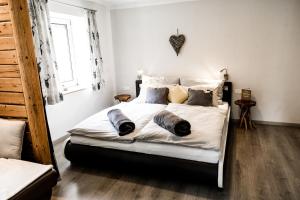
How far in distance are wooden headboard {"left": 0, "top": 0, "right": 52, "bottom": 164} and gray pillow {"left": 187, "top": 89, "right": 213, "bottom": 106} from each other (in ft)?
7.50

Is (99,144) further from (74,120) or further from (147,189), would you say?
(74,120)

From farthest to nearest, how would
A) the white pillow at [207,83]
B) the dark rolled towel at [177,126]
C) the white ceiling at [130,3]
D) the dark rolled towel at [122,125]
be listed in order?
the white ceiling at [130,3] → the white pillow at [207,83] → the dark rolled towel at [122,125] → the dark rolled towel at [177,126]

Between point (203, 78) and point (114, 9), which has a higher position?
point (114, 9)

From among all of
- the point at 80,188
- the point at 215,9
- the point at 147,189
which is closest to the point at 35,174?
the point at 80,188

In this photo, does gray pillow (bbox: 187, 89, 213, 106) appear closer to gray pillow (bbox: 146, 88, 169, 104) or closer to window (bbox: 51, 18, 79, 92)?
gray pillow (bbox: 146, 88, 169, 104)

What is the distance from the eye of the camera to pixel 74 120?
13.2 feet

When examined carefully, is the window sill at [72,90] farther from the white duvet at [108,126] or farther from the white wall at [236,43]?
the white wall at [236,43]

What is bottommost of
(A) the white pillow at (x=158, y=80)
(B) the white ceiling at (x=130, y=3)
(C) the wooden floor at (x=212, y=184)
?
(C) the wooden floor at (x=212, y=184)

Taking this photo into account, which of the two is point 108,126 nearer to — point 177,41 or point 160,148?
point 160,148

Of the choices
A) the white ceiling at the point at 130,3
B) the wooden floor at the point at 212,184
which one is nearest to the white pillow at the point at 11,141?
the wooden floor at the point at 212,184

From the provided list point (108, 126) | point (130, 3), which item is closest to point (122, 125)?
point (108, 126)

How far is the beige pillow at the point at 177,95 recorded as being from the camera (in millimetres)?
3816

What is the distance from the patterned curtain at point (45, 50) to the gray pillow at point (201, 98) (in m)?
2.18

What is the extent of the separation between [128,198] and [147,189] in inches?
9.4
